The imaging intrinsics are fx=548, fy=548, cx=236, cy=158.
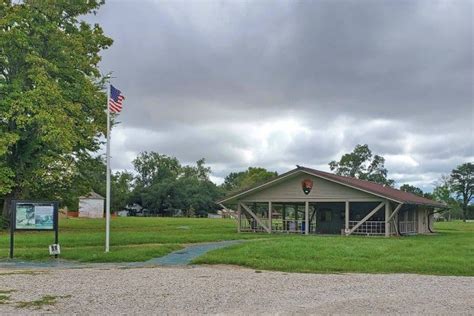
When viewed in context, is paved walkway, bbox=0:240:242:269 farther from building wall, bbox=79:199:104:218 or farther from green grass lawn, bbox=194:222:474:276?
building wall, bbox=79:199:104:218

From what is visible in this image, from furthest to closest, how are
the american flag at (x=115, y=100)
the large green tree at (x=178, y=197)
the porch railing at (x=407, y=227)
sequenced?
the large green tree at (x=178, y=197) → the porch railing at (x=407, y=227) → the american flag at (x=115, y=100)

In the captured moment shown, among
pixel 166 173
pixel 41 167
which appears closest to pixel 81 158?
pixel 41 167

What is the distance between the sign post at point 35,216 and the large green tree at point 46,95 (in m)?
10.2

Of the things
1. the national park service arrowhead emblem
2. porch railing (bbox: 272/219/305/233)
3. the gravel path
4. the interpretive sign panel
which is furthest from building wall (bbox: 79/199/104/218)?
the gravel path

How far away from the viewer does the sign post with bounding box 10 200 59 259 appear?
616 inches

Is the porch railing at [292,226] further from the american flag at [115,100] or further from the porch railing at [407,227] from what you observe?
the american flag at [115,100]

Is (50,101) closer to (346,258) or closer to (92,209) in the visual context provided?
(346,258)

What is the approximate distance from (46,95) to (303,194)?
13.7m

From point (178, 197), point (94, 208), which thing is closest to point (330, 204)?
point (94, 208)

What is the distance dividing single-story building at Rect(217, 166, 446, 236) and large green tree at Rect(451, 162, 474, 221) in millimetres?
81535

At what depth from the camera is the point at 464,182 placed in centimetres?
10900

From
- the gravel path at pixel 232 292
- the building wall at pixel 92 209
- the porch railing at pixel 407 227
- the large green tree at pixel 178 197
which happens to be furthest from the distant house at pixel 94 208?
the gravel path at pixel 232 292

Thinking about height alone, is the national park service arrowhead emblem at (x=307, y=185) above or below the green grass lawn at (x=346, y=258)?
above

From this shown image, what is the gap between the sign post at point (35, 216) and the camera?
15.6 metres
